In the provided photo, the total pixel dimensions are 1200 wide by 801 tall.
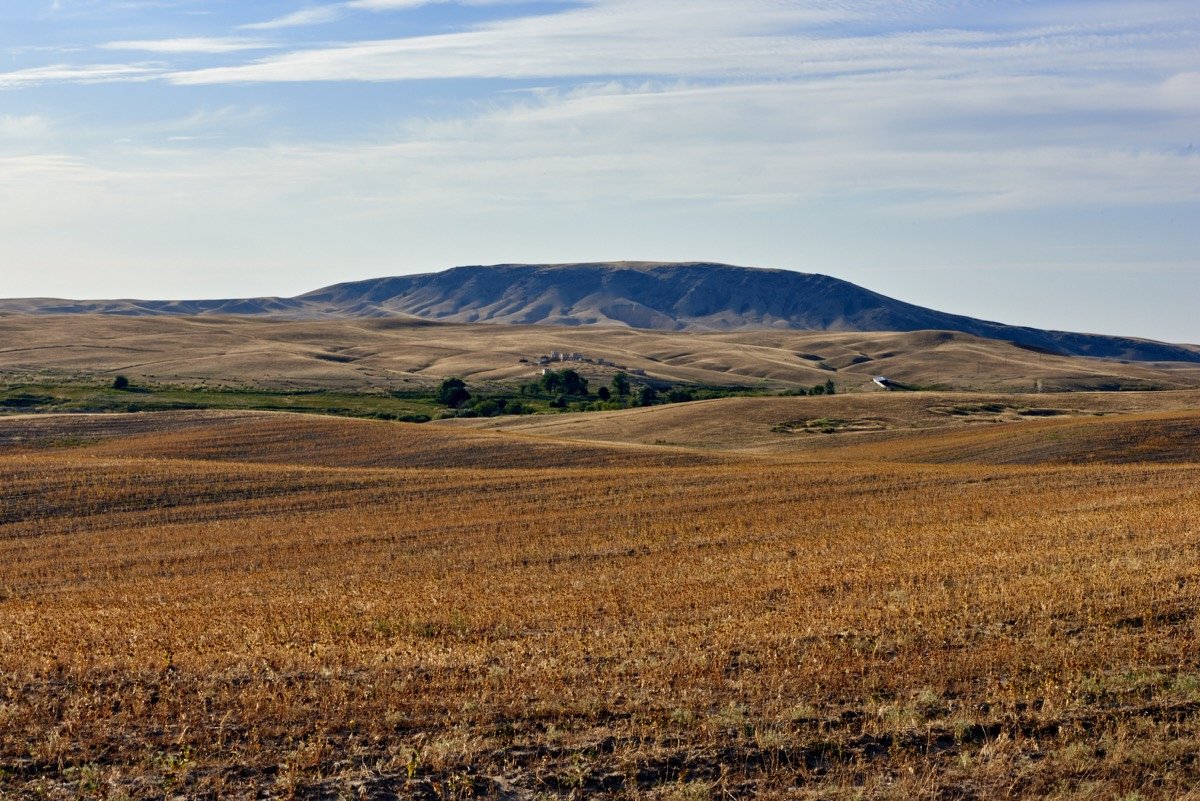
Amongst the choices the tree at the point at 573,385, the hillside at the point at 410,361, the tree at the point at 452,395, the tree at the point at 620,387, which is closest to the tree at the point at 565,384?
the tree at the point at 573,385

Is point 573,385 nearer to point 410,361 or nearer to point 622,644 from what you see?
point 410,361

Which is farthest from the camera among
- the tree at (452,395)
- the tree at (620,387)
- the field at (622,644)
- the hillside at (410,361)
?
the hillside at (410,361)

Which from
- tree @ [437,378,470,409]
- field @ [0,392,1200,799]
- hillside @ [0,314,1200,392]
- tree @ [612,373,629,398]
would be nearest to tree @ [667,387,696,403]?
tree @ [612,373,629,398]

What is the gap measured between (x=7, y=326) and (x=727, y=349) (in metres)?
105

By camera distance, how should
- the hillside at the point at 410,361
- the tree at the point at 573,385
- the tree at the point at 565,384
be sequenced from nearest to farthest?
the tree at the point at 573,385 < the tree at the point at 565,384 < the hillside at the point at 410,361

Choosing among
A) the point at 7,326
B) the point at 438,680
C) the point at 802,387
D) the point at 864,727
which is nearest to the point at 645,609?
the point at 438,680

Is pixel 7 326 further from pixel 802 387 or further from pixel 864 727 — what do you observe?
pixel 864 727

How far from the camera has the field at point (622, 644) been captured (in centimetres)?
947

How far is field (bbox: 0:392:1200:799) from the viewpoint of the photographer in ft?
31.1

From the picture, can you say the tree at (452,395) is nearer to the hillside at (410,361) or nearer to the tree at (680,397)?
the hillside at (410,361)

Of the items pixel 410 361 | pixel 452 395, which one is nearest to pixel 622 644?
pixel 452 395

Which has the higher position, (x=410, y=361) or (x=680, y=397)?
(x=410, y=361)

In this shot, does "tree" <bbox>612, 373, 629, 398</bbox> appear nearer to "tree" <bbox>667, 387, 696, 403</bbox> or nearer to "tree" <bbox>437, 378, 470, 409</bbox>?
"tree" <bbox>667, 387, 696, 403</bbox>

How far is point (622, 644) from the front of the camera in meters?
13.6
